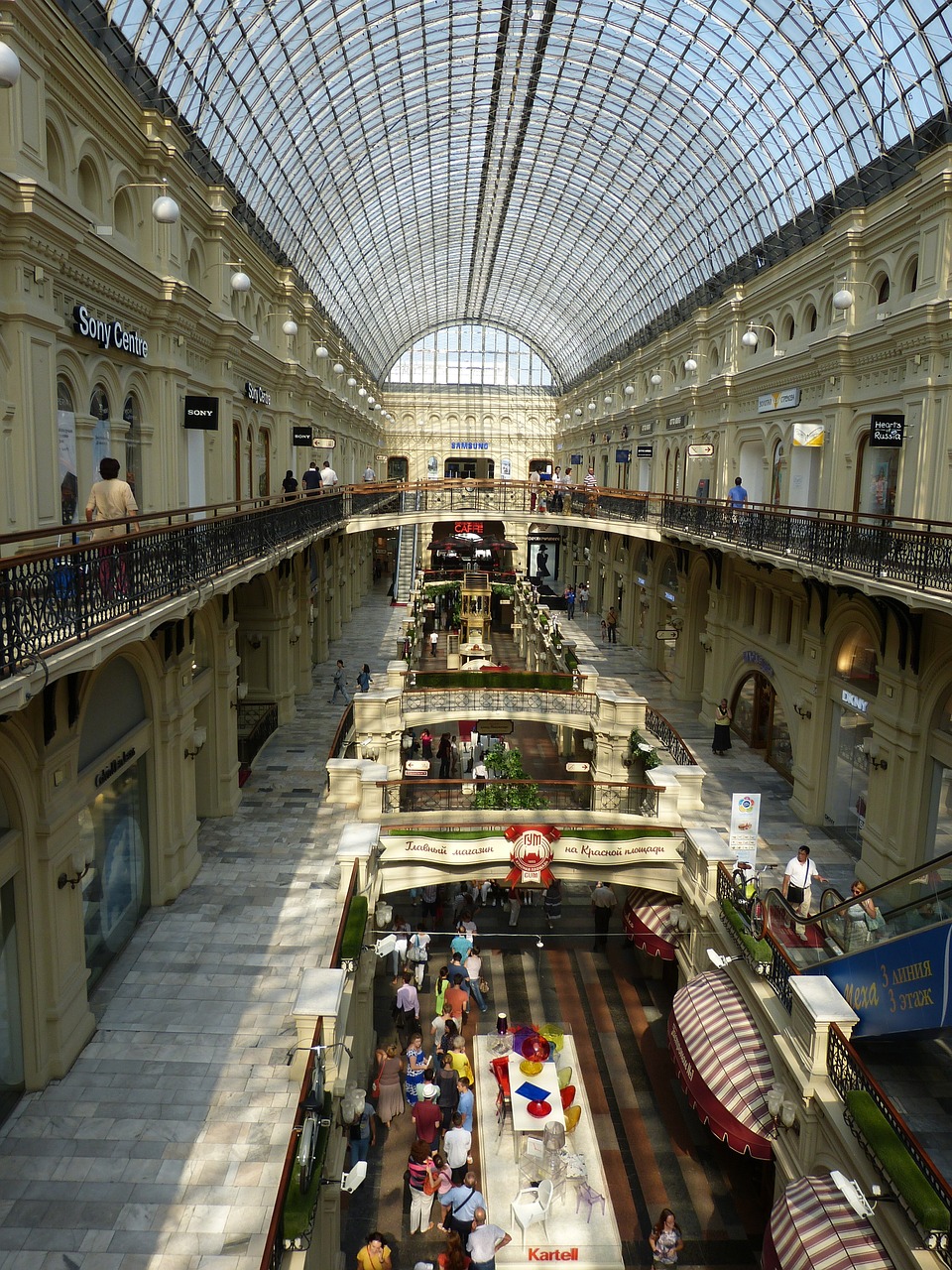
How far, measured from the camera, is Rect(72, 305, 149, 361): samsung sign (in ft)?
37.9

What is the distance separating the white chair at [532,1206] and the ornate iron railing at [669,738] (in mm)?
9058

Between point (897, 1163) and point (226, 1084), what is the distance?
715cm

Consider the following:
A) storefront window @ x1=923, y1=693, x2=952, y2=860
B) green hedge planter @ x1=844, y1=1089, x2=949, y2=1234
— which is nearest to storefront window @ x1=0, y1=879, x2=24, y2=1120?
green hedge planter @ x1=844, y1=1089, x2=949, y2=1234

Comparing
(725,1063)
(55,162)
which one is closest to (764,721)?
(725,1063)

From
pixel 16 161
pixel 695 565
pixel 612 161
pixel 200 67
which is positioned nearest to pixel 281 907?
pixel 16 161

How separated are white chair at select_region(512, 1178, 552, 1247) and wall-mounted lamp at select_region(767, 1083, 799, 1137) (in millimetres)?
3259

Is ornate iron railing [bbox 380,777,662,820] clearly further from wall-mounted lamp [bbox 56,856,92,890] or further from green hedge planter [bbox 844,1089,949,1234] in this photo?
green hedge planter [bbox 844,1089,949,1234]

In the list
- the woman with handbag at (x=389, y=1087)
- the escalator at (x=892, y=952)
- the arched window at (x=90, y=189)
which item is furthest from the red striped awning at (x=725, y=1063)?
the arched window at (x=90, y=189)

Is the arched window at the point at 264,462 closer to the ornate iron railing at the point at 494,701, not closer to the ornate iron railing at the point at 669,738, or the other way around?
the ornate iron railing at the point at 494,701

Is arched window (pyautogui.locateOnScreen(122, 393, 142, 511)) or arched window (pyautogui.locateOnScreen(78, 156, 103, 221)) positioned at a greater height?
arched window (pyautogui.locateOnScreen(78, 156, 103, 221))

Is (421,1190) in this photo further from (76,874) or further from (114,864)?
(114,864)

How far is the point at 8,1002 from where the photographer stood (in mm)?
10102

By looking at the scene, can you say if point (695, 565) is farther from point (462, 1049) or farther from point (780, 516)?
point (462, 1049)

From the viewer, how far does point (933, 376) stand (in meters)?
16.1
